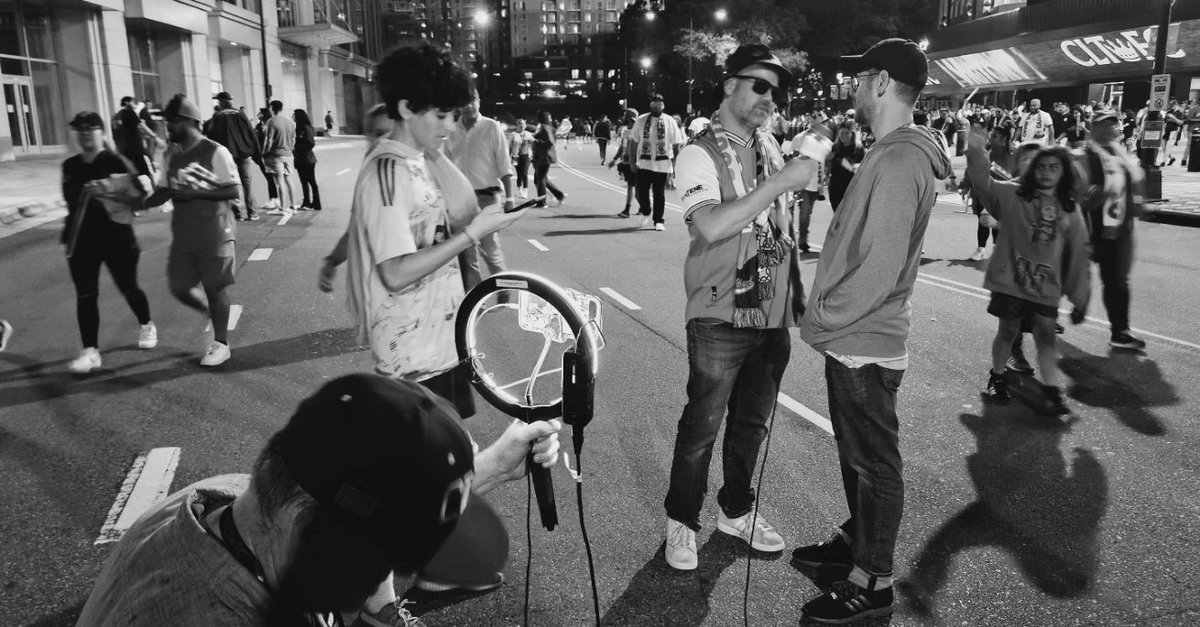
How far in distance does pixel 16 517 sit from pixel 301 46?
187ft

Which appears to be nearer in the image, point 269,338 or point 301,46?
point 269,338

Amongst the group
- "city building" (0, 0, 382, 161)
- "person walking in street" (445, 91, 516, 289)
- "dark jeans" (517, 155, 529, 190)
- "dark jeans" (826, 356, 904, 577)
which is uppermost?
"city building" (0, 0, 382, 161)

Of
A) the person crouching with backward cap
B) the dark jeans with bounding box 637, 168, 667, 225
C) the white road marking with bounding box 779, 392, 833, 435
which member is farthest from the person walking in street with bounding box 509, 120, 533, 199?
the person crouching with backward cap

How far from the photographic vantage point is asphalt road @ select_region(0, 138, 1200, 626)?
10.5 feet

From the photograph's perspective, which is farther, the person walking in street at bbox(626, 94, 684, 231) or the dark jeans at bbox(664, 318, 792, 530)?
the person walking in street at bbox(626, 94, 684, 231)

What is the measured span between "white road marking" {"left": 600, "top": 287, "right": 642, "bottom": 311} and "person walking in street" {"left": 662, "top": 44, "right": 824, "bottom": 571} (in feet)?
15.7

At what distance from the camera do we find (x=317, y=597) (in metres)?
1.16

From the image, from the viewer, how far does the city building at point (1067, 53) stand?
34031mm

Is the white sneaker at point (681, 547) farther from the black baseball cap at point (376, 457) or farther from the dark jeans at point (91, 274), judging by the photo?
the dark jeans at point (91, 274)

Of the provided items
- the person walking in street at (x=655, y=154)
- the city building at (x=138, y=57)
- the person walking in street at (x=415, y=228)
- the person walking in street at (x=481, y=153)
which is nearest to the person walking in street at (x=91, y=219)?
the person walking in street at (x=481, y=153)

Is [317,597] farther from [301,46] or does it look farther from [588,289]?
[301,46]

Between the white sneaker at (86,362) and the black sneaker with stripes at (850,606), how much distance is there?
5.54 meters

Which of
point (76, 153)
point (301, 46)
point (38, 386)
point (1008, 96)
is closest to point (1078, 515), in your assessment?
point (38, 386)

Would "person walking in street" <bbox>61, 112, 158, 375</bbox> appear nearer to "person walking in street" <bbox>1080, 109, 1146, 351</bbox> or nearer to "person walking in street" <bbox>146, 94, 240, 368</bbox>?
"person walking in street" <bbox>146, 94, 240, 368</bbox>
